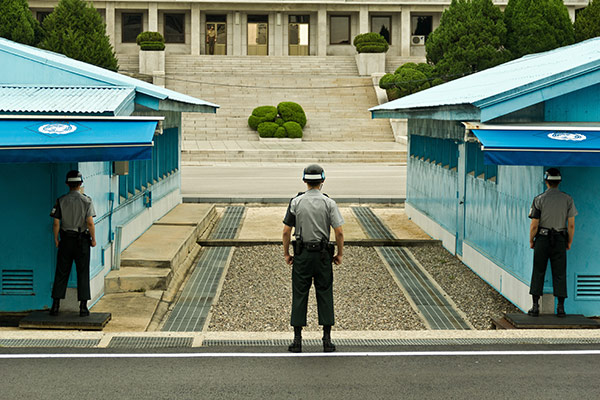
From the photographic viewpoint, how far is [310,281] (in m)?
8.15

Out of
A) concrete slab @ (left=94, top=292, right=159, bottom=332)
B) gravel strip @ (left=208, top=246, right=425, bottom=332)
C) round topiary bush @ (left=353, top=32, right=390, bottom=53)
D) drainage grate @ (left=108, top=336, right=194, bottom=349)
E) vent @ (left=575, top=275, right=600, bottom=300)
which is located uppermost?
round topiary bush @ (left=353, top=32, right=390, bottom=53)

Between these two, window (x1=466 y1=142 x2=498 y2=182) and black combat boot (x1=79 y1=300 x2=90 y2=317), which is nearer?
black combat boot (x1=79 y1=300 x2=90 y2=317)

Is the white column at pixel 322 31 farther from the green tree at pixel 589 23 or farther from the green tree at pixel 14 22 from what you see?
the green tree at pixel 14 22

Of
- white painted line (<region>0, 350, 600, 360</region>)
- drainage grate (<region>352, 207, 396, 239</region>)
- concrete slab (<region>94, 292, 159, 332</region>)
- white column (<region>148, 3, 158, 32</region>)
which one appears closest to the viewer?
white painted line (<region>0, 350, 600, 360</region>)

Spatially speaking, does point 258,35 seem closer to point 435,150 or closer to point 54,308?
point 435,150

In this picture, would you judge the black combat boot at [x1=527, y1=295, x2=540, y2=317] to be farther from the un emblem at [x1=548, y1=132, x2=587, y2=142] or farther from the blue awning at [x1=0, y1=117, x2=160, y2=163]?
the blue awning at [x1=0, y1=117, x2=160, y2=163]

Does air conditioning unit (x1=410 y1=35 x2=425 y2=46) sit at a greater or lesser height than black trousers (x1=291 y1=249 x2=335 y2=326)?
greater

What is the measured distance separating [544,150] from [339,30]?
57.6 m

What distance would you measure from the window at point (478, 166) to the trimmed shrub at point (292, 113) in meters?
29.8

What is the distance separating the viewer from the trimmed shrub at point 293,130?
41781 millimetres

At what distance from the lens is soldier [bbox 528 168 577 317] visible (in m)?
9.47

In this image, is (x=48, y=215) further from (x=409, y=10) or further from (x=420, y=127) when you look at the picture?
(x=409, y=10)

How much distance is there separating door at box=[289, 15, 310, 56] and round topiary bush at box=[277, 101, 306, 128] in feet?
68.8

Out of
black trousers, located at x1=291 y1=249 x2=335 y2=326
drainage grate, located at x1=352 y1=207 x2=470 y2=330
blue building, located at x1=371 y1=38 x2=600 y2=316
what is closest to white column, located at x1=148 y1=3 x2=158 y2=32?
drainage grate, located at x1=352 y1=207 x2=470 y2=330
